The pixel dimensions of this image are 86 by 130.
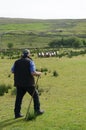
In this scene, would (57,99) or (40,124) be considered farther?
(57,99)

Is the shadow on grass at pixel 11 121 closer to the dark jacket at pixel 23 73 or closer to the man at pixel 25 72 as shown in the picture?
the man at pixel 25 72

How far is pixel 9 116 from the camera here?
49.7 ft

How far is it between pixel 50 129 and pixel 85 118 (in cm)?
187

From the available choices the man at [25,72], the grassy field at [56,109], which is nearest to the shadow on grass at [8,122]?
the grassy field at [56,109]

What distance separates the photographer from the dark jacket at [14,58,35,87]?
13.8m

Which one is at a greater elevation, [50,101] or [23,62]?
[23,62]

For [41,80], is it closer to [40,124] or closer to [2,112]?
[2,112]

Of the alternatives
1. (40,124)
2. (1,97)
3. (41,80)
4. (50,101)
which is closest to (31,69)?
(40,124)

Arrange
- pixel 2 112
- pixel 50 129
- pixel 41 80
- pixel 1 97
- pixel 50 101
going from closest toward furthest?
1. pixel 50 129
2. pixel 2 112
3. pixel 50 101
4. pixel 1 97
5. pixel 41 80

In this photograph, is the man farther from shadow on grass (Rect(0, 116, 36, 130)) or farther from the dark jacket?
shadow on grass (Rect(0, 116, 36, 130))

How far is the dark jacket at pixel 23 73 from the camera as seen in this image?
45.2 ft

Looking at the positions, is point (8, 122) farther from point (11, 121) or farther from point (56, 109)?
point (56, 109)

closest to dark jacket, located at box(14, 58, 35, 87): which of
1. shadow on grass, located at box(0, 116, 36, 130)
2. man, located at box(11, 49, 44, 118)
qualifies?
man, located at box(11, 49, 44, 118)

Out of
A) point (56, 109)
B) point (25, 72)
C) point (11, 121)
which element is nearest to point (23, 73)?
point (25, 72)
